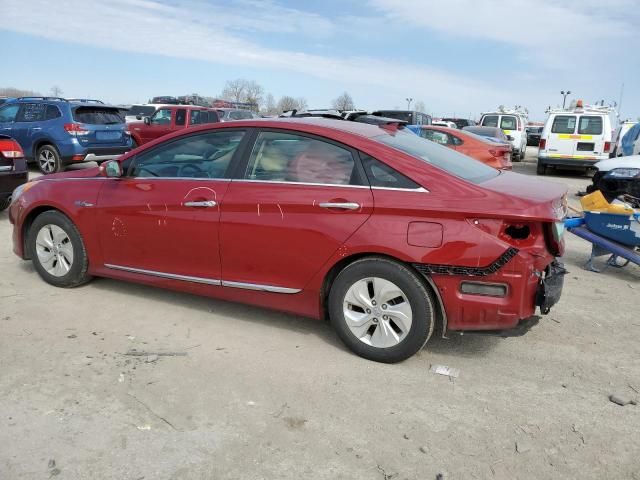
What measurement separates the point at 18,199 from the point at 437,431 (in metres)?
4.22

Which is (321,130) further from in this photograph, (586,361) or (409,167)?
(586,361)

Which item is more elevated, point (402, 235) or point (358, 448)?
point (402, 235)

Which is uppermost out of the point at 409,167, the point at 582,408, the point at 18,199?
the point at 409,167

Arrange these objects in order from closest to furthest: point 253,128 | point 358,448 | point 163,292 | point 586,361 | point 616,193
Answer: point 358,448 < point 586,361 < point 253,128 < point 163,292 < point 616,193

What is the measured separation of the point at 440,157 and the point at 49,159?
10185 mm

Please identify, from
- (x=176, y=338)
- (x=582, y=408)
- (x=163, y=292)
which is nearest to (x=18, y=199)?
(x=163, y=292)

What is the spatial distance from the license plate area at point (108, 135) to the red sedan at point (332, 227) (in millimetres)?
7605

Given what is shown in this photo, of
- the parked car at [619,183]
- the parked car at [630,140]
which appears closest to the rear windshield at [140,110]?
the parked car at [630,140]

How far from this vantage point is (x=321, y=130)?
3764mm

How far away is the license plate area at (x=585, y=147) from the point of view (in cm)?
1519

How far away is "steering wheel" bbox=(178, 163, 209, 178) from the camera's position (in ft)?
13.4

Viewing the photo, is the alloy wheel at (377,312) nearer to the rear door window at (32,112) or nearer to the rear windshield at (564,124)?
the rear door window at (32,112)

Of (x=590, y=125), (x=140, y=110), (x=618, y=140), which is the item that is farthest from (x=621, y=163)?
(x=140, y=110)

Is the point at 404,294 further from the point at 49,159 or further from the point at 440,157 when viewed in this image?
the point at 49,159
